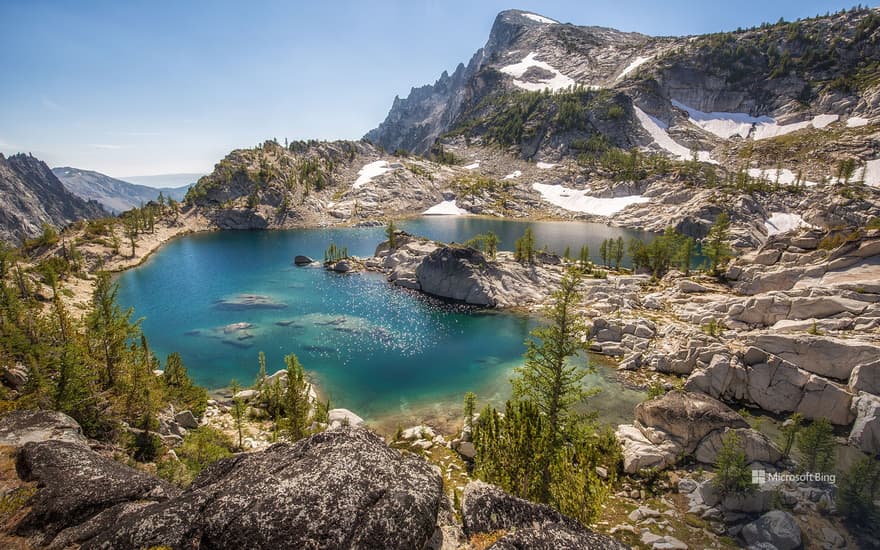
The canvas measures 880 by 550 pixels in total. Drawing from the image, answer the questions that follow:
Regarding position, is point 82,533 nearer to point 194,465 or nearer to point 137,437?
point 194,465

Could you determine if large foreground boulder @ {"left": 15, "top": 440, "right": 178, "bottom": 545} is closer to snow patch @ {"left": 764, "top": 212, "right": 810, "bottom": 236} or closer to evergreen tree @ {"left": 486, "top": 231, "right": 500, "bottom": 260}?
evergreen tree @ {"left": 486, "top": 231, "right": 500, "bottom": 260}

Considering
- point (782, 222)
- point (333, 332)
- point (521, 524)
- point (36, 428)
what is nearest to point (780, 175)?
point (782, 222)

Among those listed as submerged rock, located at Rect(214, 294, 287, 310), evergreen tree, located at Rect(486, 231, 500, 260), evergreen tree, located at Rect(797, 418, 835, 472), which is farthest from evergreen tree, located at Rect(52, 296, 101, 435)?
evergreen tree, located at Rect(486, 231, 500, 260)

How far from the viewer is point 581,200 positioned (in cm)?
17575

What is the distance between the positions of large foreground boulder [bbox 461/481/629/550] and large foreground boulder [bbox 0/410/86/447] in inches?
585

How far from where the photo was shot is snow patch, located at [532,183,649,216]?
160750 mm

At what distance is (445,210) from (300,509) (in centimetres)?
17188

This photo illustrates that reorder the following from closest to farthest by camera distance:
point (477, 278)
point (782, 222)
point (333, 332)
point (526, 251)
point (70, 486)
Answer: point (70, 486) < point (333, 332) < point (477, 278) < point (526, 251) < point (782, 222)

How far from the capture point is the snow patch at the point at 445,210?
173475 millimetres

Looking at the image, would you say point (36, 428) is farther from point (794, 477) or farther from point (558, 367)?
point (794, 477)

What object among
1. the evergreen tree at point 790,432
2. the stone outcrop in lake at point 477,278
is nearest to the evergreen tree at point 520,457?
the evergreen tree at point 790,432

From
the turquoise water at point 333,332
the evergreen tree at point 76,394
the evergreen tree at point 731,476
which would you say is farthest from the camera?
→ the turquoise water at point 333,332

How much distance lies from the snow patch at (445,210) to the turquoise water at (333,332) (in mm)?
91306

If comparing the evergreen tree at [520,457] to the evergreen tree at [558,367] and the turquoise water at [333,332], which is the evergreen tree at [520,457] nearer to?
the evergreen tree at [558,367]
